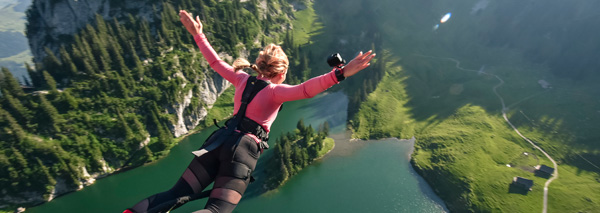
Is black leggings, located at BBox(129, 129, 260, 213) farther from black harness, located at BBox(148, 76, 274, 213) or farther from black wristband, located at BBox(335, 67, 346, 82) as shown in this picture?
black wristband, located at BBox(335, 67, 346, 82)

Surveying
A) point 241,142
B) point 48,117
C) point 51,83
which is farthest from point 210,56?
point 51,83

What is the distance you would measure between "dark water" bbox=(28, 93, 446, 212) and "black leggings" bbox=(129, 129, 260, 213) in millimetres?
50102

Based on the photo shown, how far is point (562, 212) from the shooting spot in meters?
51.8

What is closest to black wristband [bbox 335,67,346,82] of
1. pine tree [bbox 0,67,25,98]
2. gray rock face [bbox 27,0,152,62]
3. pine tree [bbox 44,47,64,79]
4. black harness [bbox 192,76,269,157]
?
black harness [bbox 192,76,269,157]

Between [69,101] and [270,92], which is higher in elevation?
[270,92]

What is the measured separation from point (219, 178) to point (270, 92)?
5.85 ft

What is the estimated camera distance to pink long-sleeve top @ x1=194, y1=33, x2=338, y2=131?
13.7 ft

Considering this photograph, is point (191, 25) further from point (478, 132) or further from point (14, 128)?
point (478, 132)

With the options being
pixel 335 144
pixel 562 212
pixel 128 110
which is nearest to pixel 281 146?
pixel 335 144

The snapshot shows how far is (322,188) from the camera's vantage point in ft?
192

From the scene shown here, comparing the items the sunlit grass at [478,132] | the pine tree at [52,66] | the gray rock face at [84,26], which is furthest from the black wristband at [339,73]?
the pine tree at [52,66]

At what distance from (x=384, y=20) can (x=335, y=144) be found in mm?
113772

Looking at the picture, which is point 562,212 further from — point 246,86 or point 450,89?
point 246,86

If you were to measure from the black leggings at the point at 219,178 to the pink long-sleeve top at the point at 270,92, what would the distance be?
1.67 feet
